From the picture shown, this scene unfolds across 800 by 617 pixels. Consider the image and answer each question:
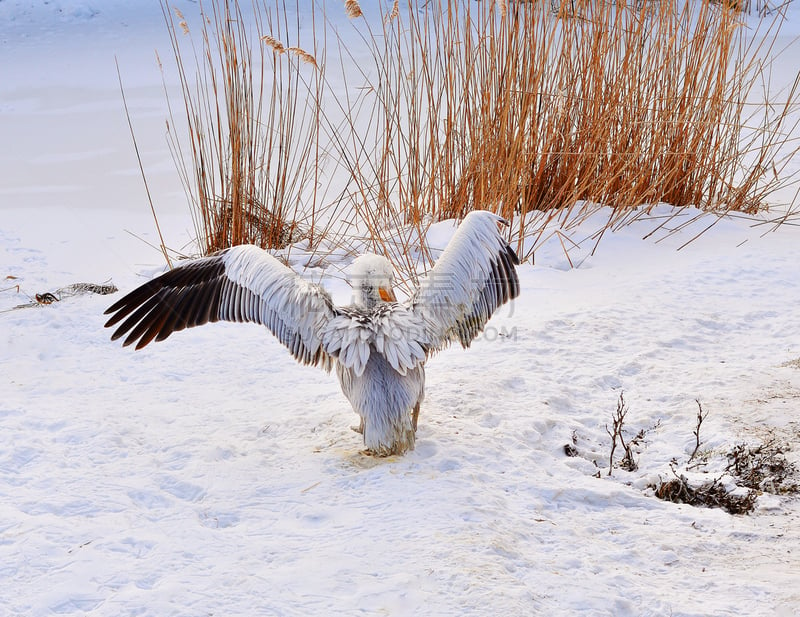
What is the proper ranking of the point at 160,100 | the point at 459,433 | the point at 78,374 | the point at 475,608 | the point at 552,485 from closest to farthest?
the point at 475,608
the point at 552,485
the point at 459,433
the point at 78,374
the point at 160,100

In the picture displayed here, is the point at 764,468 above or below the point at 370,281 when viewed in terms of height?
below

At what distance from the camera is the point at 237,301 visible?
3.38 meters

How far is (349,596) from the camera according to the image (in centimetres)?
244

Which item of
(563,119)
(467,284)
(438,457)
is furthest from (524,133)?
(438,457)

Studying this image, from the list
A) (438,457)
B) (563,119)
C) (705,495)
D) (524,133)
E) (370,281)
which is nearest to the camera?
(705,495)

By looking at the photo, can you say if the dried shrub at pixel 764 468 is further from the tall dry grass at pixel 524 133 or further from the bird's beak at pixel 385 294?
the tall dry grass at pixel 524 133

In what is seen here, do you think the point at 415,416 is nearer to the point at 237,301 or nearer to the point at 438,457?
the point at 438,457

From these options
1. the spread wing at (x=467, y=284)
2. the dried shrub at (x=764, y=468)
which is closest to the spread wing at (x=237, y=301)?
the spread wing at (x=467, y=284)

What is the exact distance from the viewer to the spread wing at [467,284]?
10.7ft

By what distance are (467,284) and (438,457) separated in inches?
25.7

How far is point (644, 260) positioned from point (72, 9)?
10.5 metres

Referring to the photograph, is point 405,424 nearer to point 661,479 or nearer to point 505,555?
point 505,555

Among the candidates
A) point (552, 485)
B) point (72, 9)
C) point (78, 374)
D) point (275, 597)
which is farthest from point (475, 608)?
point (72, 9)

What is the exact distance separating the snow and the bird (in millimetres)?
242
